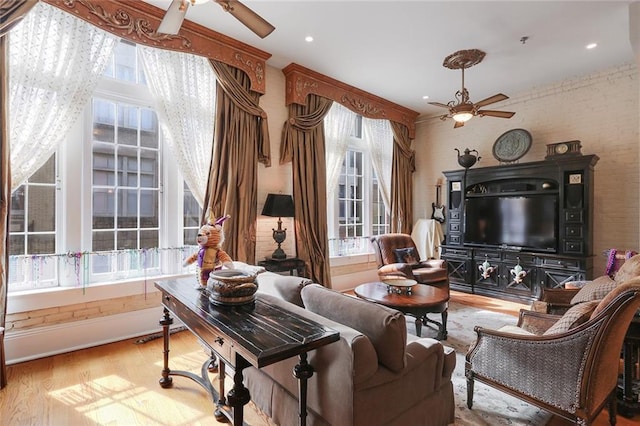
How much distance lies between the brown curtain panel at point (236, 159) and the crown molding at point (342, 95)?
0.67 meters

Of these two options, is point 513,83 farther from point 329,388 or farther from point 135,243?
point 135,243

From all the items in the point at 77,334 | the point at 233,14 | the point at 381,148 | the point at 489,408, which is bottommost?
the point at 489,408

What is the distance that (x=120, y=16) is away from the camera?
2.99 m

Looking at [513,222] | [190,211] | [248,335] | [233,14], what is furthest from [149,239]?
[513,222]

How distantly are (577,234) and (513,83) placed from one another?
2427mm

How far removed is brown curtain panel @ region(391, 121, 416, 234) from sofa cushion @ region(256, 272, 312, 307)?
4206 mm

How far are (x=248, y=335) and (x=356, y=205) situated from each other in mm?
4527

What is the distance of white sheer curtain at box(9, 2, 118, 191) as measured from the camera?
262cm

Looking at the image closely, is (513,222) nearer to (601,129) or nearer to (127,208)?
(601,129)

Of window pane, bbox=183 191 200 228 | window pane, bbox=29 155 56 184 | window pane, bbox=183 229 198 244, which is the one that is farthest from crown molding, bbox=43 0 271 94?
window pane, bbox=183 229 198 244

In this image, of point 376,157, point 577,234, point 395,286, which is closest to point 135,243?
point 395,286

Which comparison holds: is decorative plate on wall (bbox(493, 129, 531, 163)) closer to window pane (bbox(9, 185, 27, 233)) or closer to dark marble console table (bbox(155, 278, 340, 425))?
dark marble console table (bbox(155, 278, 340, 425))

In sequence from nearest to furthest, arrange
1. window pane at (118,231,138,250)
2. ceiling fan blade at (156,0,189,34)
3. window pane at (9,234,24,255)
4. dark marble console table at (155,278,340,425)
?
dark marble console table at (155,278,340,425) → ceiling fan blade at (156,0,189,34) → window pane at (9,234,24,255) → window pane at (118,231,138,250)

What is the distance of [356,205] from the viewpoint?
226 inches
